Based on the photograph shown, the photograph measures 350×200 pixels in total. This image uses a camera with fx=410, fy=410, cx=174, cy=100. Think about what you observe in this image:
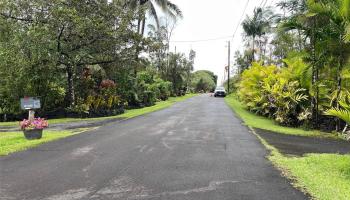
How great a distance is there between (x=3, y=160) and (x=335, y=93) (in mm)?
11825

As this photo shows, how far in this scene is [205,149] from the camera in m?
10.6

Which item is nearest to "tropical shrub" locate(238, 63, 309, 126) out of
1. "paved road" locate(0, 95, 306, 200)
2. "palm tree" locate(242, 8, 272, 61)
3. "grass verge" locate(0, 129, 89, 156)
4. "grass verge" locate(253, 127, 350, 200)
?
"paved road" locate(0, 95, 306, 200)

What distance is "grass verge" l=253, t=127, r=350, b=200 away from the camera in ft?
21.1

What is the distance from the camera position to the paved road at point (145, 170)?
20.7 ft

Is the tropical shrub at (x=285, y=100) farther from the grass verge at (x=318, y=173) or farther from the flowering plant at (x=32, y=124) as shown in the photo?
the flowering plant at (x=32, y=124)

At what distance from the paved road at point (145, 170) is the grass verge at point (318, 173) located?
0.28m

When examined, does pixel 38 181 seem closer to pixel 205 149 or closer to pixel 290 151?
pixel 205 149

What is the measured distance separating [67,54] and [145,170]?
15549mm

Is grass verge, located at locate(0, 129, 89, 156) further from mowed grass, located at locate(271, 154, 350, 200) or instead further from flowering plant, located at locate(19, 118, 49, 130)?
mowed grass, located at locate(271, 154, 350, 200)

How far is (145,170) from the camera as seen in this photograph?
795 centimetres

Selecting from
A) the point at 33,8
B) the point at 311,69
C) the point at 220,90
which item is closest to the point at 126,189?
the point at 311,69

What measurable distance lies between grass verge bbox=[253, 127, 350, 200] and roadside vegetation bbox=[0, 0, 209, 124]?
14119 millimetres

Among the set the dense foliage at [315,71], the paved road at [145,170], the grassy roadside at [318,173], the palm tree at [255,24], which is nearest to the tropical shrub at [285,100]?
the dense foliage at [315,71]

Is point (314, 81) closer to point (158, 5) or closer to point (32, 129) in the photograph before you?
point (32, 129)
